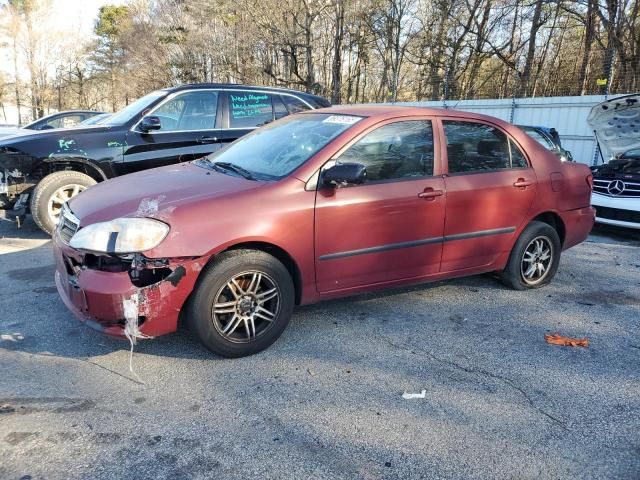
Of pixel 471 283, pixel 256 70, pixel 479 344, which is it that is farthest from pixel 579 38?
pixel 479 344

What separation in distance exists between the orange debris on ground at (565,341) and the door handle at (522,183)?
1336 millimetres

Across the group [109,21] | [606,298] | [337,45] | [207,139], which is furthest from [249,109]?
[109,21]

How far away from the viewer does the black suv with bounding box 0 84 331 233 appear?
602cm

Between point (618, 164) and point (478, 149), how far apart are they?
14.8 feet

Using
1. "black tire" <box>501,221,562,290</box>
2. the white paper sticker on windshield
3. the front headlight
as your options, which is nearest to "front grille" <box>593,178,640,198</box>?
"black tire" <box>501,221,562,290</box>

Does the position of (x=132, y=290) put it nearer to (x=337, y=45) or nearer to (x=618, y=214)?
(x=618, y=214)

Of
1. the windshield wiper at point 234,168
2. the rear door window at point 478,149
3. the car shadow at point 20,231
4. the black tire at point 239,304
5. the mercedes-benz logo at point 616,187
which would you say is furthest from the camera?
the mercedes-benz logo at point 616,187

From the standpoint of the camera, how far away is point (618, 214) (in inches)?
276

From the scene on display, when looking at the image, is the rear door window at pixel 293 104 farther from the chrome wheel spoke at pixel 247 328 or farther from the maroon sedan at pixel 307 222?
the chrome wheel spoke at pixel 247 328

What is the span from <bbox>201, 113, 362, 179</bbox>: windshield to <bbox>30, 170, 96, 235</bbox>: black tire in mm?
2728

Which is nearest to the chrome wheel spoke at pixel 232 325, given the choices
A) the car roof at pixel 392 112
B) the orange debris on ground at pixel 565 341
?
the car roof at pixel 392 112

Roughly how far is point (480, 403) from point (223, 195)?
2.01 meters

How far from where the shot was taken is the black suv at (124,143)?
6.02 metres

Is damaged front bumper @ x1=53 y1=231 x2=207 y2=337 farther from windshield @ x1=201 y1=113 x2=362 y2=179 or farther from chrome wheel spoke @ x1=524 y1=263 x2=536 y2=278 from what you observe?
chrome wheel spoke @ x1=524 y1=263 x2=536 y2=278
